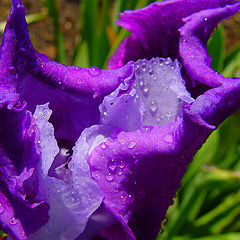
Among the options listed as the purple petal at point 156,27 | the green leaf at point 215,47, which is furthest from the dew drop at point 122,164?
the green leaf at point 215,47

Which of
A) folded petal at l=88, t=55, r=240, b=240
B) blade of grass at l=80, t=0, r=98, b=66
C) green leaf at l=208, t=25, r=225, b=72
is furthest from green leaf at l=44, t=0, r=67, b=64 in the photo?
folded petal at l=88, t=55, r=240, b=240

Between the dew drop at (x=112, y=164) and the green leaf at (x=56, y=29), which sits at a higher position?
the dew drop at (x=112, y=164)

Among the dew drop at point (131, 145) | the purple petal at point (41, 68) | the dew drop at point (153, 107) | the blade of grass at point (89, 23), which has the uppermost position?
the purple petal at point (41, 68)

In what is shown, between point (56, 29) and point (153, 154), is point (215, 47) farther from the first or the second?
point (56, 29)

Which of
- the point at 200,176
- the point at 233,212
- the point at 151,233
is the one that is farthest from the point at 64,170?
the point at 233,212

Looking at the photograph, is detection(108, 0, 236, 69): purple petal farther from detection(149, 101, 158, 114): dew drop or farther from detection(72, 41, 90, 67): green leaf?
detection(72, 41, 90, 67): green leaf

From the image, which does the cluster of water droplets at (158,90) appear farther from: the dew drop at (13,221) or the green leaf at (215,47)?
the green leaf at (215,47)

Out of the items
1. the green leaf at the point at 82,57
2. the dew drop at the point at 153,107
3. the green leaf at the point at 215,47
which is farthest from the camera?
the green leaf at the point at 82,57
